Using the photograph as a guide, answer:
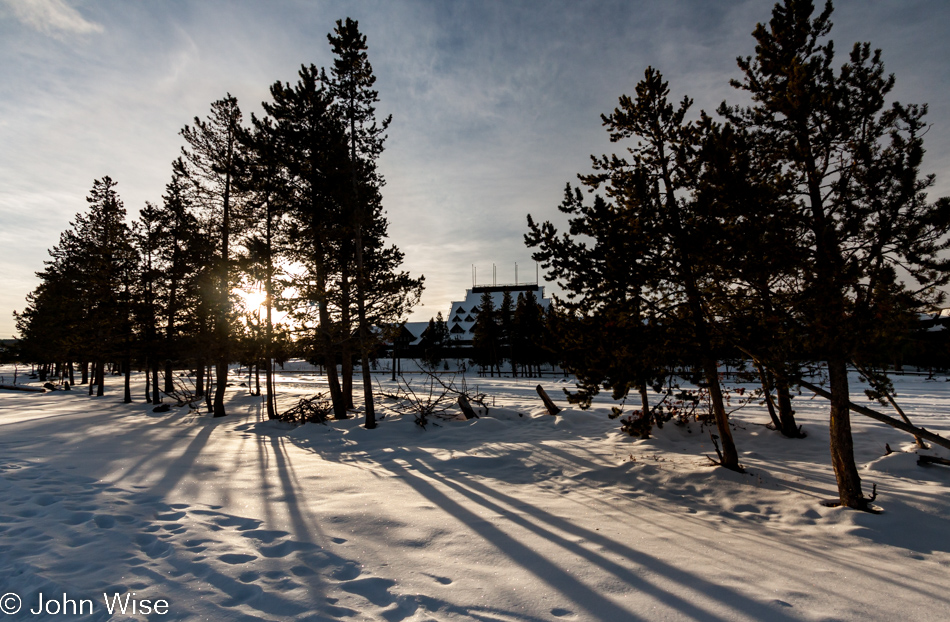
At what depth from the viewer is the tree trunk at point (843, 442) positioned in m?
6.27

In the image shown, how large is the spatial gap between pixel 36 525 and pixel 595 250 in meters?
9.09

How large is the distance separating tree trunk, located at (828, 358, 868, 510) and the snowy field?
0.37m

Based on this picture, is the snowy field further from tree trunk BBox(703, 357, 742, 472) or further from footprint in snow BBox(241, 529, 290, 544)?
tree trunk BBox(703, 357, 742, 472)

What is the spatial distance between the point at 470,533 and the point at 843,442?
5.89 metres

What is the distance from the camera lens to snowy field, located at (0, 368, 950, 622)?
3709 mm

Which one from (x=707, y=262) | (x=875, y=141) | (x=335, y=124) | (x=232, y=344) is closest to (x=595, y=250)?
(x=707, y=262)

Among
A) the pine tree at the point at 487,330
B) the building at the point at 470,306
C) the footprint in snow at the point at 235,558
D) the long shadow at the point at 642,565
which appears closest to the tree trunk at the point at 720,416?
the long shadow at the point at 642,565

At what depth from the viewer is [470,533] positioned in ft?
18.1

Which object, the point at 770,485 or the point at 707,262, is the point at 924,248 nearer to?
the point at 707,262

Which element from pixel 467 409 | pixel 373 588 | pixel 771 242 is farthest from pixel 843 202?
pixel 467 409

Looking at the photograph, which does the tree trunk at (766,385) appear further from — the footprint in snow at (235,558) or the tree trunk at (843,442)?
the footprint in snow at (235,558)

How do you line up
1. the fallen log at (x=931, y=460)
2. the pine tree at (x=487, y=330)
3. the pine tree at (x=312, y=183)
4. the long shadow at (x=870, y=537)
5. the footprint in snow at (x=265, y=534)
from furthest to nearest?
the pine tree at (x=487, y=330) → the pine tree at (x=312, y=183) → the fallen log at (x=931, y=460) → the footprint in snow at (x=265, y=534) → the long shadow at (x=870, y=537)

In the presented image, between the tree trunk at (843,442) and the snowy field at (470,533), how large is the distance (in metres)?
0.37

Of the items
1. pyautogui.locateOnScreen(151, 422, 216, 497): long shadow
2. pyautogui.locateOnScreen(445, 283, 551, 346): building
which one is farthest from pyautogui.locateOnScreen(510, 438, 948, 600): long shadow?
pyautogui.locateOnScreen(445, 283, 551, 346): building
